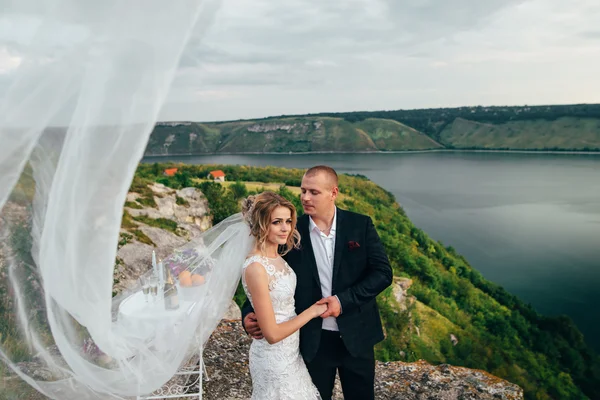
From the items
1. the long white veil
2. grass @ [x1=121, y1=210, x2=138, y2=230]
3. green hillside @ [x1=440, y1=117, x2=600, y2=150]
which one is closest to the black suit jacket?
the long white veil

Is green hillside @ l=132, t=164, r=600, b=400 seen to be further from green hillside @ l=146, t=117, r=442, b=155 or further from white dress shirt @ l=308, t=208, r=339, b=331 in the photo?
green hillside @ l=146, t=117, r=442, b=155

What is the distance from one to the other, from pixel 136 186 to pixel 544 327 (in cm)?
3127

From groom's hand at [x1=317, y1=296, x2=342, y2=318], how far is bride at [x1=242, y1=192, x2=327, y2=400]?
0.03 m

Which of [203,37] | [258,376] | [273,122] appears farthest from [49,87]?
[273,122]

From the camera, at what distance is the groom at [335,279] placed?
8.68ft

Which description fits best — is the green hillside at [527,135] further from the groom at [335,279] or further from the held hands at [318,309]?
the held hands at [318,309]

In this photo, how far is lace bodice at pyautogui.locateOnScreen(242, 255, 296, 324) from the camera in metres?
2.40

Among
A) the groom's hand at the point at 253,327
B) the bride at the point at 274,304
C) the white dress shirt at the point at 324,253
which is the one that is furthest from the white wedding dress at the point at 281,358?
the white dress shirt at the point at 324,253

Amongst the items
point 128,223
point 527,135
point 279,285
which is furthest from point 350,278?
point 527,135

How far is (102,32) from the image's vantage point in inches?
65.5

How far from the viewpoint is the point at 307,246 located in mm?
2732

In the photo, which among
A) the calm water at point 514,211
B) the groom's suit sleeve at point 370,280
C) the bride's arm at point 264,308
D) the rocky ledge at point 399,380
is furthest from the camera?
the calm water at point 514,211

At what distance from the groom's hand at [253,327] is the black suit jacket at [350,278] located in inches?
5.3

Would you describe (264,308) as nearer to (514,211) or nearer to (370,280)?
(370,280)
